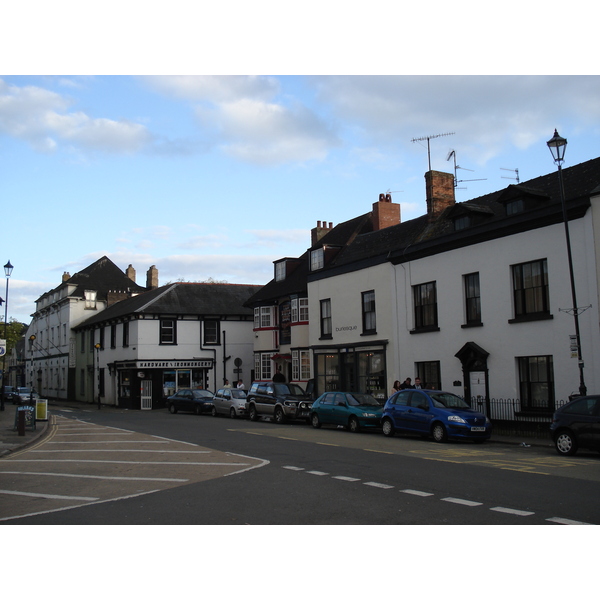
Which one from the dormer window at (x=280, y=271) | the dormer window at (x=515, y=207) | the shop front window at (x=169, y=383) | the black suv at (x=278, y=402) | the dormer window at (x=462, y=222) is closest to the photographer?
the dormer window at (x=515, y=207)

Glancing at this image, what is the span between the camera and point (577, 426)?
15.5m

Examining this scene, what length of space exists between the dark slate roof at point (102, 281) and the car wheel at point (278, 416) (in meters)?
35.8

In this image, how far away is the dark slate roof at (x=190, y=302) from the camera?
4609 centimetres

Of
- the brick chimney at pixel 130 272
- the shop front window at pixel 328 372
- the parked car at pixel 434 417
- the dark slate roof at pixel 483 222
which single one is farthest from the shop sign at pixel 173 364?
the parked car at pixel 434 417

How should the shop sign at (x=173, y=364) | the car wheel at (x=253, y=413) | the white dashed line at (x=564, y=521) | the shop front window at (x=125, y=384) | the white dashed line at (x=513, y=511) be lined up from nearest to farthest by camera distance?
the white dashed line at (x=564, y=521), the white dashed line at (x=513, y=511), the car wheel at (x=253, y=413), the shop sign at (x=173, y=364), the shop front window at (x=125, y=384)

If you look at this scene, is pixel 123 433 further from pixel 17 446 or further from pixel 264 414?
pixel 264 414

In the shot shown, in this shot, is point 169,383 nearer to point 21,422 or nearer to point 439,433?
point 21,422

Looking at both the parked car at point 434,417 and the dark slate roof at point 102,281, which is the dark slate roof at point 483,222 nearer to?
the parked car at point 434,417

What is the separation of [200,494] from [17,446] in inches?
402

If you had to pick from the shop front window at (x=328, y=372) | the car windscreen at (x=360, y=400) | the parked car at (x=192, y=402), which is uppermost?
the shop front window at (x=328, y=372)

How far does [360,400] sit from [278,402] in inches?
222

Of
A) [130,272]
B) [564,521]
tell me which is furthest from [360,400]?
[130,272]

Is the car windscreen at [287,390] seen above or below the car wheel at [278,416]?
above

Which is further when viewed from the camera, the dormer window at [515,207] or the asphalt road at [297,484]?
the dormer window at [515,207]
